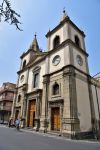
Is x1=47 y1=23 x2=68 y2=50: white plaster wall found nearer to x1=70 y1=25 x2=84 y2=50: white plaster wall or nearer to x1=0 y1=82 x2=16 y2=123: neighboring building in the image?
x1=70 y1=25 x2=84 y2=50: white plaster wall

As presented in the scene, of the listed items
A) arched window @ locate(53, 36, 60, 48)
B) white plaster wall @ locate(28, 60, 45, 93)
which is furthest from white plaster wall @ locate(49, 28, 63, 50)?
white plaster wall @ locate(28, 60, 45, 93)

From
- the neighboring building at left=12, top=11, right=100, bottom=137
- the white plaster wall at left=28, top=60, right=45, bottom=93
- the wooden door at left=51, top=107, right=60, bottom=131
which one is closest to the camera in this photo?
the neighboring building at left=12, top=11, right=100, bottom=137

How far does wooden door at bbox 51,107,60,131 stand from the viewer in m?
16.1

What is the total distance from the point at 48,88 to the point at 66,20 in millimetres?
10172

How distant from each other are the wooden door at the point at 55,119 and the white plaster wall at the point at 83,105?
2.57 m

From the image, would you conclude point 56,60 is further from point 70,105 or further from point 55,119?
point 55,119

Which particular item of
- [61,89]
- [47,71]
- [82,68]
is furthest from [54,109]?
[82,68]

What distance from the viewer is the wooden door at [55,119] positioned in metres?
16.1

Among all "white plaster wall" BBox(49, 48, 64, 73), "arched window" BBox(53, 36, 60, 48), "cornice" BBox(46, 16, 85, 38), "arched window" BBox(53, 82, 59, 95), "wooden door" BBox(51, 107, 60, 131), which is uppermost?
"cornice" BBox(46, 16, 85, 38)

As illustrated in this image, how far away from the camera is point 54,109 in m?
17.2

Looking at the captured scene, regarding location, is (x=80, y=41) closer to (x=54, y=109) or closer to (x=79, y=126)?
(x=54, y=109)

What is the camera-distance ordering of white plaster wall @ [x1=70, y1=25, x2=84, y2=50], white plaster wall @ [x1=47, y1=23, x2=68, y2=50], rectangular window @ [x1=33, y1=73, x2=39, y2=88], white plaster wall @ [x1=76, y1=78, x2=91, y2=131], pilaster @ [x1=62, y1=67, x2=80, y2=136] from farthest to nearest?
1. rectangular window @ [x1=33, y1=73, x2=39, y2=88]
2. white plaster wall @ [x1=70, y1=25, x2=84, y2=50]
3. white plaster wall @ [x1=47, y1=23, x2=68, y2=50]
4. white plaster wall @ [x1=76, y1=78, x2=91, y2=131]
5. pilaster @ [x1=62, y1=67, x2=80, y2=136]

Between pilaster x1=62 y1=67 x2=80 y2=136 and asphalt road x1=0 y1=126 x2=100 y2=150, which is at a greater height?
pilaster x1=62 y1=67 x2=80 y2=136

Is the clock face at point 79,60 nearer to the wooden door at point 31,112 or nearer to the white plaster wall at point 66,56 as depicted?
the white plaster wall at point 66,56
